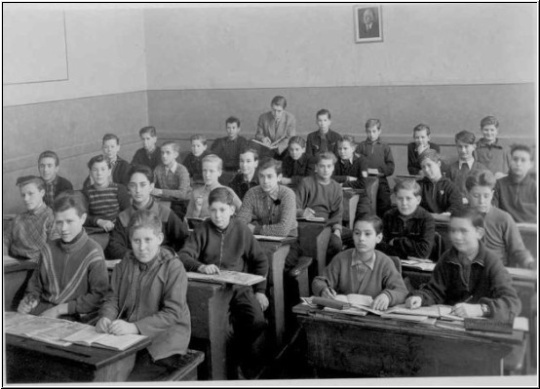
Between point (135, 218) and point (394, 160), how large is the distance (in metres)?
3.11

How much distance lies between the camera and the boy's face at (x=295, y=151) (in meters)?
4.76

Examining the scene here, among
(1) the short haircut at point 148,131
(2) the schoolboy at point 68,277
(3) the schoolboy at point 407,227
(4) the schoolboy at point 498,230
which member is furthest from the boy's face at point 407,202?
(1) the short haircut at point 148,131

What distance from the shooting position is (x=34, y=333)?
2250 mm

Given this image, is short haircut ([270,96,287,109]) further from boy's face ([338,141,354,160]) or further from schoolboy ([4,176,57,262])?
schoolboy ([4,176,57,262])

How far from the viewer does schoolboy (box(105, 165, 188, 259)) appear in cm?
319

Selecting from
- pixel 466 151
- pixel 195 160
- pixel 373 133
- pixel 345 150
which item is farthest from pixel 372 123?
pixel 195 160

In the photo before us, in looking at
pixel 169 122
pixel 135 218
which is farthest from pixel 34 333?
pixel 169 122

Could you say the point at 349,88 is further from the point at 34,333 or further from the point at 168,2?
the point at 34,333

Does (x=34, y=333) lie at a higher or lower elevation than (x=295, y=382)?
higher

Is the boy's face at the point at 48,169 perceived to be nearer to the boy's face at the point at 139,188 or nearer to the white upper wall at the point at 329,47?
the boy's face at the point at 139,188

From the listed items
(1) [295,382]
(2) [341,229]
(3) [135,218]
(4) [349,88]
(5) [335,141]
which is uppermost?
(4) [349,88]

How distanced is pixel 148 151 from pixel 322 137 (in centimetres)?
159

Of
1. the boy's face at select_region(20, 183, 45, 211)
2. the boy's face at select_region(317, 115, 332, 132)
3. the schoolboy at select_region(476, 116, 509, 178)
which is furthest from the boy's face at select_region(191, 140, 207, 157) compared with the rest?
the schoolboy at select_region(476, 116, 509, 178)

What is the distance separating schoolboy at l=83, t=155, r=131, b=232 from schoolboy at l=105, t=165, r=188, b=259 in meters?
0.17
